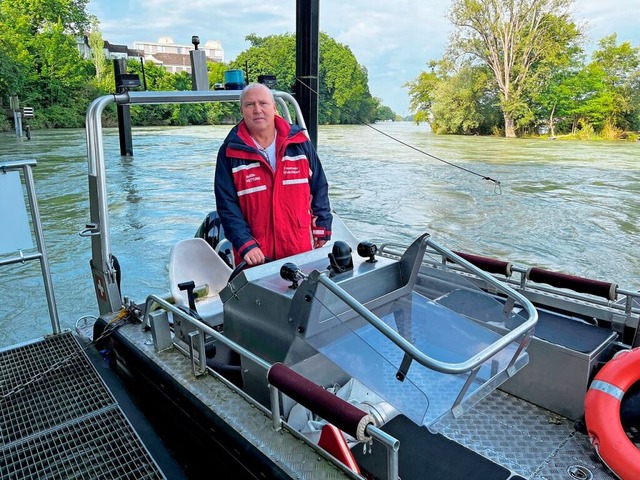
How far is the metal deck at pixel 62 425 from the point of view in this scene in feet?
4.57

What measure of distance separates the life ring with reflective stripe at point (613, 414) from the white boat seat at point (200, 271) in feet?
4.77

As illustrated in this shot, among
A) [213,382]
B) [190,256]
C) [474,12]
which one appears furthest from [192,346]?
[474,12]

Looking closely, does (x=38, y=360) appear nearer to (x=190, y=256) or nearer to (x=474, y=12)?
(x=190, y=256)

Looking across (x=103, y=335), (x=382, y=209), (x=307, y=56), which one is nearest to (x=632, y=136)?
(x=382, y=209)

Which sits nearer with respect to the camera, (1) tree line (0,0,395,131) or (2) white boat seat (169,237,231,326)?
(2) white boat seat (169,237,231,326)

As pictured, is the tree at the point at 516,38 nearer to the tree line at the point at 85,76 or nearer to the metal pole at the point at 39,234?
the tree line at the point at 85,76


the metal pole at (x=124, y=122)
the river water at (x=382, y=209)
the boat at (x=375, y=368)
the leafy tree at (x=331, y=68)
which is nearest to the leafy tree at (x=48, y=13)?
the leafy tree at (x=331, y=68)

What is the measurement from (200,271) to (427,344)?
4.37ft

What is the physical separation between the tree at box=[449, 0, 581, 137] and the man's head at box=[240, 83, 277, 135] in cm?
2618

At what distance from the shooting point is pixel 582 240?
713 centimetres

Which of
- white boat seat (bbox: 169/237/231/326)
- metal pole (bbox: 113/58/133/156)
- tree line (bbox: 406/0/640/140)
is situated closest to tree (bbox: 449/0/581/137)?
tree line (bbox: 406/0/640/140)

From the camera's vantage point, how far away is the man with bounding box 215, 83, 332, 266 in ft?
6.31

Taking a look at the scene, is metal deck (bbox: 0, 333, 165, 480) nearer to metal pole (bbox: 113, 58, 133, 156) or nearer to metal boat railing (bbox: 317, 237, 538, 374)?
metal boat railing (bbox: 317, 237, 538, 374)

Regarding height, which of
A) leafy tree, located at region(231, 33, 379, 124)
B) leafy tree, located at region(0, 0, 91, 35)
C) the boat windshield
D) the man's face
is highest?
leafy tree, located at region(0, 0, 91, 35)
